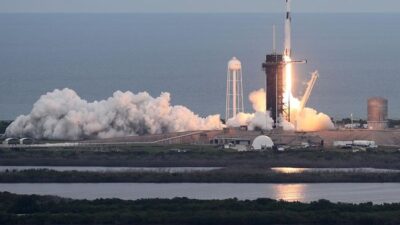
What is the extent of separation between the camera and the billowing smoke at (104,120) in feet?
203

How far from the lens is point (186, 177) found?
169ft

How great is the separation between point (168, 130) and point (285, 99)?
4.17 m

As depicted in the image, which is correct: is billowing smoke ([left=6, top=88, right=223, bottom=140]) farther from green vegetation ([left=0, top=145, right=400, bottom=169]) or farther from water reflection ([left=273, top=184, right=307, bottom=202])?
water reflection ([left=273, top=184, right=307, bottom=202])

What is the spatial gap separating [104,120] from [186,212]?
18.8 meters

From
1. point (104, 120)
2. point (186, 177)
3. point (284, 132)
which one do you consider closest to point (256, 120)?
point (284, 132)

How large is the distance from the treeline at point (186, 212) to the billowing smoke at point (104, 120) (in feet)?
52.3

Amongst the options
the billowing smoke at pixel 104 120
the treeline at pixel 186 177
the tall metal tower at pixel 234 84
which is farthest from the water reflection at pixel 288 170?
the billowing smoke at pixel 104 120

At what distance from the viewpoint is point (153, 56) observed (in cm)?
12294

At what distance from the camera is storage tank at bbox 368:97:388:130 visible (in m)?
61.6

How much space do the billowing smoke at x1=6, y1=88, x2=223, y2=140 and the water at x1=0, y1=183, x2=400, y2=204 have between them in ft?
36.4

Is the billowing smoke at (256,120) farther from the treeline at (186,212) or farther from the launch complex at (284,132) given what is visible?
the treeline at (186,212)

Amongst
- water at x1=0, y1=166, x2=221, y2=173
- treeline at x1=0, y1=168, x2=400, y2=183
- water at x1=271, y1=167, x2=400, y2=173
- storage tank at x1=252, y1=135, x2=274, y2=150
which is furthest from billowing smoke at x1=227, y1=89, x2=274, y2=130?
treeline at x1=0, y1=168, x2=400, y2=183

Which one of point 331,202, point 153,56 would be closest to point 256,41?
point 153,56

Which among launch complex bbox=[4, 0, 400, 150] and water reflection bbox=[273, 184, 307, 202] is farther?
launch complex bbox=[4, 0, 400, 150]
